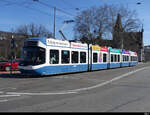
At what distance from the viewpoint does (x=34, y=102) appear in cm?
683

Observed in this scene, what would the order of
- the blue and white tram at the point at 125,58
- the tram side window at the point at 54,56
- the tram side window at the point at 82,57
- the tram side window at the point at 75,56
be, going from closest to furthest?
the tram side window at the point at 54,56, the tram side window at the point at 75,56, the tram side window at the point at 82,57, the blue and white tram at the point at 125,58

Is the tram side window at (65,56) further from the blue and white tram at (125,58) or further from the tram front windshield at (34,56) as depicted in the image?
the blue and white tram at (125,58)

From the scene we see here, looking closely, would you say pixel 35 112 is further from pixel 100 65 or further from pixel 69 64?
pixel 100 65

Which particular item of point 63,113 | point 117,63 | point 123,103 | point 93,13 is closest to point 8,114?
point 63,113

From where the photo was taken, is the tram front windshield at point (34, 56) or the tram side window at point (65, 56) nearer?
the tram front windshield at point (34, 56)

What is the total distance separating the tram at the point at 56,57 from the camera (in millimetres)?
14206

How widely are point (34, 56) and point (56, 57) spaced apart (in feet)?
6.75

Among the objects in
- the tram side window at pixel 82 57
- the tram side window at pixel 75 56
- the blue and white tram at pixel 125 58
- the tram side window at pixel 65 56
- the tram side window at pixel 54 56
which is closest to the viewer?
the tram side window at pixel 54 56

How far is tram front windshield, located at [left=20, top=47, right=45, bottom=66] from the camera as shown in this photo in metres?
14.2

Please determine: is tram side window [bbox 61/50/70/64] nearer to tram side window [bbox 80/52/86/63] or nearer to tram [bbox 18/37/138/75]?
tram [bbox 18/37/138/75]

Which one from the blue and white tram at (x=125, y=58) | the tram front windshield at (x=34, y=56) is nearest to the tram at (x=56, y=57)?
the tram front windshield at (x=34, y=56)

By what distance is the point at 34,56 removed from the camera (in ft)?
46.6

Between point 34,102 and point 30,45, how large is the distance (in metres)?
8.32

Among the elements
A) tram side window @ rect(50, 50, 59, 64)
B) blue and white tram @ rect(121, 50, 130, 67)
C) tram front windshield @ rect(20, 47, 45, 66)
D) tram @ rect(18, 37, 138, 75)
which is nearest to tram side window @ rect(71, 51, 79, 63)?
tram @ rect(18, 37, 138, 75)
